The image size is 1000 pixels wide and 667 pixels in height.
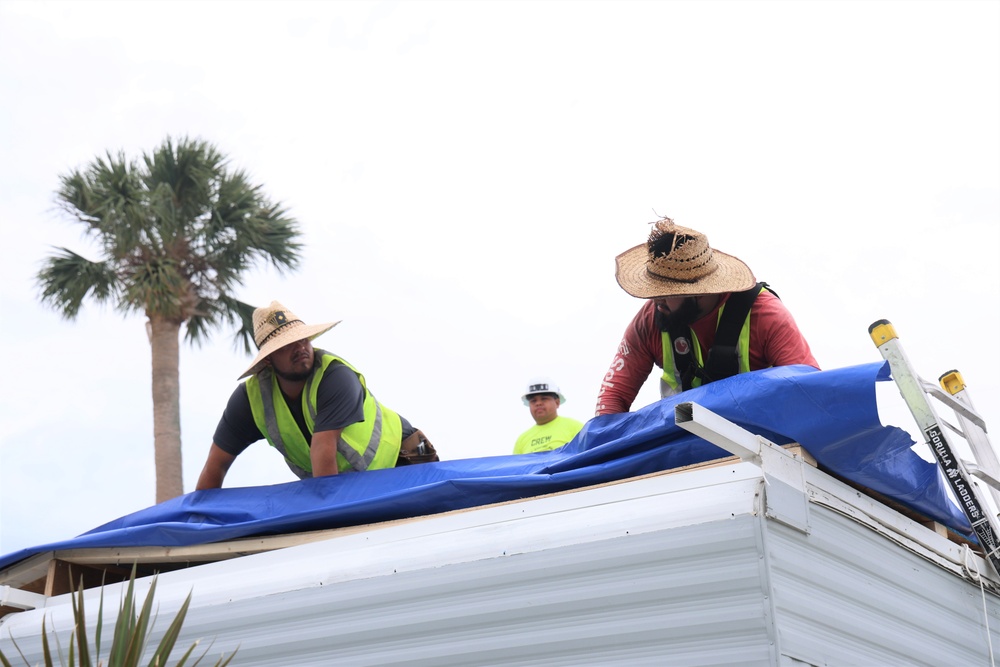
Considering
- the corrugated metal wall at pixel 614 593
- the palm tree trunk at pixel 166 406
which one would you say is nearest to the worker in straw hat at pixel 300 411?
the corrugated metal wall at pixel 614 593

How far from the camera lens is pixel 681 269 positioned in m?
4.28

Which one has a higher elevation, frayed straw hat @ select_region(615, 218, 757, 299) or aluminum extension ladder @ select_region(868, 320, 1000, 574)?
frayed straw hat @ select_region(615, 218, 757, 299)

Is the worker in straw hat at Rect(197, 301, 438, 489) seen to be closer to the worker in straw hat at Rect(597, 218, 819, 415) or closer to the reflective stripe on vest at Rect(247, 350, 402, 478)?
the reflective stripe on vest at Rect(247, 350, 402, 478)

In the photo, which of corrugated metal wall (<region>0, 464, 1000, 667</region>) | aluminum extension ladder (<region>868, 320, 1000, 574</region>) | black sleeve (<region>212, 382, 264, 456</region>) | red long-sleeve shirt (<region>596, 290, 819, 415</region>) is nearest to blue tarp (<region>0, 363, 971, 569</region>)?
aluminum extension ladder (<region>868, 320, 1000, 574</region>)

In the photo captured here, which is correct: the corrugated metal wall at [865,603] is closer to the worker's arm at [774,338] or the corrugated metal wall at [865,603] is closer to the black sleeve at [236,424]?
the worker's arm at [774,338]

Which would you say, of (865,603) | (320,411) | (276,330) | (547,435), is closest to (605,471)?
(865,603)

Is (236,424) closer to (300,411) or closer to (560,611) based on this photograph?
(300,411)

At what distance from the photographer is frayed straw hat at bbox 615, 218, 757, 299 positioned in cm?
421

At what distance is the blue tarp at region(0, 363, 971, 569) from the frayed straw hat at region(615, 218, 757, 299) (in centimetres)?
75

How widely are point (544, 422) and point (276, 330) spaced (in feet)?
7.66

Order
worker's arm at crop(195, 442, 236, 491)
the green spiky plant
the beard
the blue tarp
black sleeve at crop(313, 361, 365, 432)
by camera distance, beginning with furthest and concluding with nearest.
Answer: worker's arm at crop(195, 442, 236, 491) < black sleeve at crop(313, 361, 365, 432) < the beard < the green spiky plant < the blue tarp

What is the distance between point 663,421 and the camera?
3.47 metres

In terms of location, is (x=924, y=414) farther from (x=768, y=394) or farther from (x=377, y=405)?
(x=377, y=405)

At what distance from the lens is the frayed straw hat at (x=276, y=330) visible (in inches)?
183
